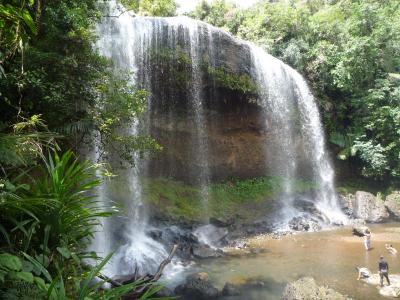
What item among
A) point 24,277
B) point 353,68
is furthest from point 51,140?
point 353,68

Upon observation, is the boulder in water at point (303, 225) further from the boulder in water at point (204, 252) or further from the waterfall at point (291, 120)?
the boulder in water at point (204, 252)

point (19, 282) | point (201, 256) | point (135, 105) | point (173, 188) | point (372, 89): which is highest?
point (372, 89)

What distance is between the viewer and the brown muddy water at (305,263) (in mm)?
7791

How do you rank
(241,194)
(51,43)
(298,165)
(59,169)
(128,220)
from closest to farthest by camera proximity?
(59,169)
(51,43)
(128,220)
(241,194)
(298,165)

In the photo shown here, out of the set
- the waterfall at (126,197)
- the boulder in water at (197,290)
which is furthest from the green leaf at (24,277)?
the waterfall at (126,197)

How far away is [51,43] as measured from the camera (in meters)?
6.96

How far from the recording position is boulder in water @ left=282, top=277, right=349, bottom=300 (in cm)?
674

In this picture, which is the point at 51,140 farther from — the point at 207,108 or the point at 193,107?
the point at 207,108

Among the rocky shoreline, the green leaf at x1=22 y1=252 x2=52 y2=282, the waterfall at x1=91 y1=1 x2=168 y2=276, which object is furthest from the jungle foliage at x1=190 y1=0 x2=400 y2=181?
the green leaf at x1=22 y1=252 x2=52 y2=282

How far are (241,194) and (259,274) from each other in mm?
7251

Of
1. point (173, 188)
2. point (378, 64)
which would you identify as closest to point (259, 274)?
point (173, 188)

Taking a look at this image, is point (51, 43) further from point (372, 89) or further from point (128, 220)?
point (372, 89)

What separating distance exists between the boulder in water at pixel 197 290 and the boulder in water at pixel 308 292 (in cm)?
142

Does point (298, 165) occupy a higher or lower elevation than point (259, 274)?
higher
